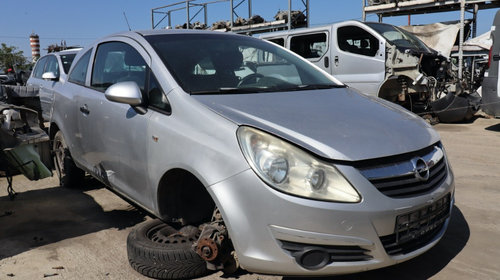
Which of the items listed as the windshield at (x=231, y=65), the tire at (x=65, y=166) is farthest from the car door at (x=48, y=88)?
the windshield at (x=231, y=65)

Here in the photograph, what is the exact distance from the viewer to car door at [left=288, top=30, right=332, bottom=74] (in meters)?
9.06

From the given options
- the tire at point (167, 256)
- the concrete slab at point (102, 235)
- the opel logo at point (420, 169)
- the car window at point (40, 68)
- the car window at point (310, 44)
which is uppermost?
the car window at point (310, 44)

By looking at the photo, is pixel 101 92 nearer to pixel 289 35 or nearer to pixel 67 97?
pixel 67 97

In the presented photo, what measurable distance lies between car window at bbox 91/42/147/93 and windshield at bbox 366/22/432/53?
6113 mm

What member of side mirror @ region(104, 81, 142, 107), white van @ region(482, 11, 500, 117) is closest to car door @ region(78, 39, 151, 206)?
side mirror @ region(104, 81, 142, 107)

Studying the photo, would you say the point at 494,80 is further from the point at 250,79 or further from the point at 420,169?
the point at 420,169

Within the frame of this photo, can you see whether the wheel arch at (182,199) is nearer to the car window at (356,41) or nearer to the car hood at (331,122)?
the car hood at (331,122)

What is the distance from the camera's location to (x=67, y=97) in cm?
415

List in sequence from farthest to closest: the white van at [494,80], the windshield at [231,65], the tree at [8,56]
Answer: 1. the tree at [8,56]
2. the white van at [494,80]
3. the windshield at [231,65]

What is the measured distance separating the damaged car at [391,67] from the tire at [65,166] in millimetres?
5727

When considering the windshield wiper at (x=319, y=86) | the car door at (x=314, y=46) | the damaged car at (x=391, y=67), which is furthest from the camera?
the car door at (x=314, y=46)

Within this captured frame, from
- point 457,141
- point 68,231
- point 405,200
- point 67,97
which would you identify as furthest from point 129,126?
point 457,141

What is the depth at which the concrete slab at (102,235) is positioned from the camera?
8.96 feet

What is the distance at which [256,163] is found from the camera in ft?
6.96
